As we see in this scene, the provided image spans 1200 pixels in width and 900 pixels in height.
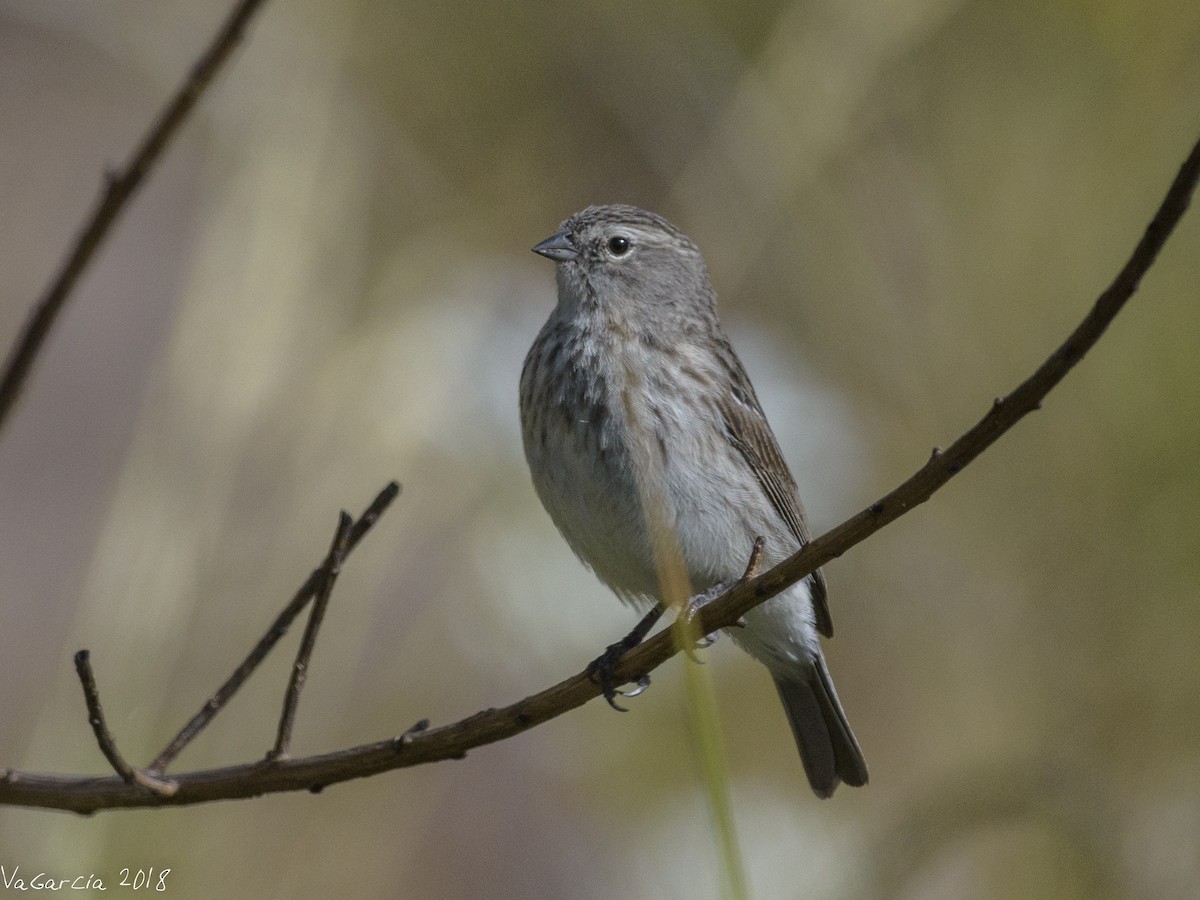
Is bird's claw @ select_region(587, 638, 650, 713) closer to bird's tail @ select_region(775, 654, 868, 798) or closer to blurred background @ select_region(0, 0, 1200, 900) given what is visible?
bird's tail @ select_region(775, 654, 868, 798)

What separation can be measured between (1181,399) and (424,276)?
2672mm

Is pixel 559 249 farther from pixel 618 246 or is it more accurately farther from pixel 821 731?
pixel 821 731

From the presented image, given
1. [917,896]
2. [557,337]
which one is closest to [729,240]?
[557,337]

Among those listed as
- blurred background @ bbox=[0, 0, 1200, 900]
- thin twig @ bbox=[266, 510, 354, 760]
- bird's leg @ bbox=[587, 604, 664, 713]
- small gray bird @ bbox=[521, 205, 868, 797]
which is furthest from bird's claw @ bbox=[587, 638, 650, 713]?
blurred background @ bbox=[0, 0, 1200, 900]

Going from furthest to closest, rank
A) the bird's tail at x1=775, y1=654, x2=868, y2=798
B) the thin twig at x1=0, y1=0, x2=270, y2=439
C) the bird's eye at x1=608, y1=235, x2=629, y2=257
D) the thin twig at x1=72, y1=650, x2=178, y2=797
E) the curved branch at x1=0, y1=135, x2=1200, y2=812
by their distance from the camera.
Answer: the bird's eye at x1=608, y1=235, x2=629, y2=257
the bird's tail at x1=775, y1=654, x2=868, y2=798
the thin twig at x1=72, y1=650, x2=178, y2=797
the curved branch at x1=0, y1=135, x2=1200, y2=812
the thin twig at x1=0, y1=0, x2=270, y2=439

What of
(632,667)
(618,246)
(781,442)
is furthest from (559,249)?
(632,667)

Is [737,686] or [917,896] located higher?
[737,686]

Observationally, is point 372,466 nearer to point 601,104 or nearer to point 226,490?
point 226,490

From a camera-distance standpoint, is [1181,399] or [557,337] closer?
[557,337]

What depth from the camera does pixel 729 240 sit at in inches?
198

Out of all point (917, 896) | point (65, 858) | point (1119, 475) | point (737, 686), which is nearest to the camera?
point (65, 858)

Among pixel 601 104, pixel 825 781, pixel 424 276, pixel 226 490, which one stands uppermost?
pixel 601 104

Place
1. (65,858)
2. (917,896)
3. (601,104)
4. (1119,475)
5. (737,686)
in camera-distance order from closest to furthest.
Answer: (65,858) < (917,896) < (1119,475) < (737,686) < (601,104)

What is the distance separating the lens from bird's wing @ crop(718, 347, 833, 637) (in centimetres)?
383
